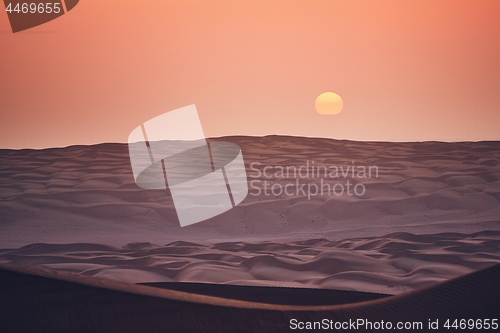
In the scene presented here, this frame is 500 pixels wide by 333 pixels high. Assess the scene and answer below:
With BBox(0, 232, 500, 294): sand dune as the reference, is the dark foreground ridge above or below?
above

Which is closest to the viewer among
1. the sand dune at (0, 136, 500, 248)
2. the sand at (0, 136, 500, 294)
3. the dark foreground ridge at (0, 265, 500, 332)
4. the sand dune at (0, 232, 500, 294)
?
the dark foreground ridge at (0, 265, 500, 332)

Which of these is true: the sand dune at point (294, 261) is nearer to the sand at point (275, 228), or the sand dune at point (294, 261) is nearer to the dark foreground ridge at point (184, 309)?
the sand at point (275, 228)

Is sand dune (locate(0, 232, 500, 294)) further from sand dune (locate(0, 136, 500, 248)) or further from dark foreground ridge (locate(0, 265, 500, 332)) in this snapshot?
dark foreground ridge (locate(0, 265, 500, 332))

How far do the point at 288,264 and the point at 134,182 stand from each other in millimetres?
3462

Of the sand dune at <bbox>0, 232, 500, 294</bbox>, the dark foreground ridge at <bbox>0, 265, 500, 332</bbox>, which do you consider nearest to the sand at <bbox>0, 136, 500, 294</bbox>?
the sand dune at <bbox>0, 232, 500, 294</bbox>

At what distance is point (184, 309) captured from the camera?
1.09 m

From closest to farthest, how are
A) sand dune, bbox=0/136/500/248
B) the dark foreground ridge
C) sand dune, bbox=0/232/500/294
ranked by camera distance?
1. the dark foreground ridge
2. sand dune, bbox=0/232/500/294
3. sand dune, bbox=0/136/500/248

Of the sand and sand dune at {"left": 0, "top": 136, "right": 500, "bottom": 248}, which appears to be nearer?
the sand

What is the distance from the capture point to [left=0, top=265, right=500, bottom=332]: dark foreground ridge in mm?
972

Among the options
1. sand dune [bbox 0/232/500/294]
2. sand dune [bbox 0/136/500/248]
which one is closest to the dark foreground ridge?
sand dune [bbox 0/232/500/294]

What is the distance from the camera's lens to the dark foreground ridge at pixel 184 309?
97cm

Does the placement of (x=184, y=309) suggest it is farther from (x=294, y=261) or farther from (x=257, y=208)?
(x=257, y=208)

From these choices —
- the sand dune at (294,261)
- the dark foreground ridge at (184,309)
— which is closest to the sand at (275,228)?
the sand dune at (294,261)

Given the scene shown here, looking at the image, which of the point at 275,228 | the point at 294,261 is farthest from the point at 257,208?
the point at 294,261
